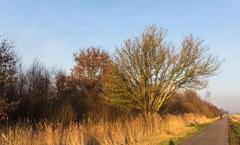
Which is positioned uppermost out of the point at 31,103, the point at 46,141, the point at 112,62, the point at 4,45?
the point at 112,62

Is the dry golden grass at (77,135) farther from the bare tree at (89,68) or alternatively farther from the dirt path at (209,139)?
the bare tree at (89,68)

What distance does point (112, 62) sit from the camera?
33.1 meters

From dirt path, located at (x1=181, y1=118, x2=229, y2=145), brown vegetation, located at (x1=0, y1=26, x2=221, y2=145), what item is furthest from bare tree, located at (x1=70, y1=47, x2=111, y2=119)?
dirt path, located at (x1=181, y1=118, x2=229, y2=145)

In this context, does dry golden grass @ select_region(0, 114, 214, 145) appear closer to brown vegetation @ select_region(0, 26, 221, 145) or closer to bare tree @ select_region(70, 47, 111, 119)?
brown vegetation @ select_region(0, 26, 221, 145)

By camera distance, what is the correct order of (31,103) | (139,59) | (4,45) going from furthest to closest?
(139,59) < (31,103) < (4,45)

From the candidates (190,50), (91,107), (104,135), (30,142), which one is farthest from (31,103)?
(190,50)

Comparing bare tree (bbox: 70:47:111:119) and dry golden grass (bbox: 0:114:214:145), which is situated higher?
bare tree (bbox: 70:47:111:119)

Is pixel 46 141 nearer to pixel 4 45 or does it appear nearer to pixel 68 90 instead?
pixel 4 45

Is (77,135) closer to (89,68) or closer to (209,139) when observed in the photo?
(209,139)

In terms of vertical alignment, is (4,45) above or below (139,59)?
below

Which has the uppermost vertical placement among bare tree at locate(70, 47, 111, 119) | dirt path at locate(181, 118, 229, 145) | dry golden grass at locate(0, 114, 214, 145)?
bare tree at locate(70, 47, 111, 119)

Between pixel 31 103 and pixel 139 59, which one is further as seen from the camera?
pixel 139 59

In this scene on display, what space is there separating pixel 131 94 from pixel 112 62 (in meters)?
3.57

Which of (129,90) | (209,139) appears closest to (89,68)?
(129,90)
